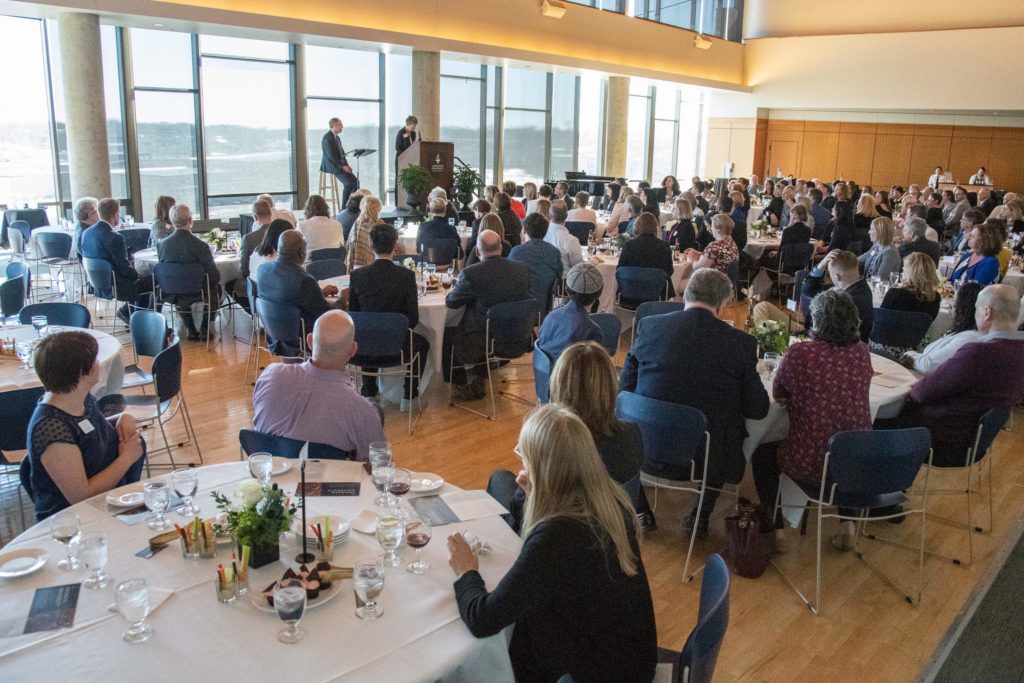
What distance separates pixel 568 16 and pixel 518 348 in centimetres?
1360

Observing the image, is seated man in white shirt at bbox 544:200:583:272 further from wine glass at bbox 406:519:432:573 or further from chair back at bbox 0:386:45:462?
wine glass at bbox 406:519:432:573

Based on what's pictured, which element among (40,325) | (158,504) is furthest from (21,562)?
(40,325)

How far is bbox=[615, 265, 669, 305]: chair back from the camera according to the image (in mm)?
8469

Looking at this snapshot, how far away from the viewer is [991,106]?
19.8 meters

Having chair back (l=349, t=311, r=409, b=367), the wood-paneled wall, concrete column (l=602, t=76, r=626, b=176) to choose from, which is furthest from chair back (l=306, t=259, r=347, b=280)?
the wood-paneled wall

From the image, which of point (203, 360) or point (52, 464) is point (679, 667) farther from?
point (203, 360)

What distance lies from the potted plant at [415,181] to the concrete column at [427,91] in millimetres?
1719

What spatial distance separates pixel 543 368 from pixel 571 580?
9.31 ft

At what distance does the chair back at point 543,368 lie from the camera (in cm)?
520

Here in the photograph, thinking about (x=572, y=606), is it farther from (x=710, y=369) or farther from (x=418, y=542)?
(x=710, y=369)

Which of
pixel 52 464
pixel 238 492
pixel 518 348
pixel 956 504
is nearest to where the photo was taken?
pixel 238 492

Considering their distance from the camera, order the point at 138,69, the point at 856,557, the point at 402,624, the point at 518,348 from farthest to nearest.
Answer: the point at 138,69 < the point at 518,348 < the point at 856,557 < the point at 402,624

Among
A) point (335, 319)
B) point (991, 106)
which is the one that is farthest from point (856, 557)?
point (991, 106)

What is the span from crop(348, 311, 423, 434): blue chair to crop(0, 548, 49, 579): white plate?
326 cm
